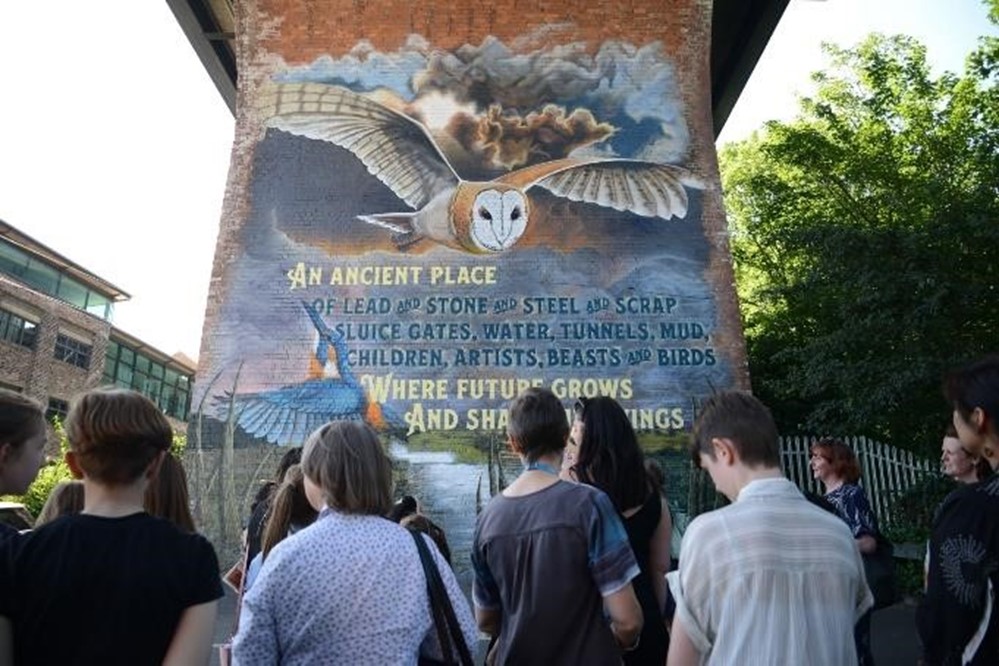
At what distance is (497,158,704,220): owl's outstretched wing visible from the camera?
10156 mm

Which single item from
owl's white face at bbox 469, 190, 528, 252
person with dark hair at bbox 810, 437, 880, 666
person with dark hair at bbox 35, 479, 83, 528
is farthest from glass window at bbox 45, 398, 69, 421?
person with dark hair at bbox 810, 437, 880, 666

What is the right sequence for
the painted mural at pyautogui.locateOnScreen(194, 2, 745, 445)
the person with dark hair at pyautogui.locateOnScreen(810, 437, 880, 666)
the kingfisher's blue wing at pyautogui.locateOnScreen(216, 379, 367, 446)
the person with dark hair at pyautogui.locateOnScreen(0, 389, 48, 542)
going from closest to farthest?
the person with dark hair at pyautogui.locateOnScreen(0, 389, 48, 542), the person with dark hair at pyautogui.locateOnScreen(810, 437, 880, 666), the kingfisher's blue wing at pyautogui.locateOnScreen(216, 379, 367, 446), the painted mural at pyautogui.locateOnScreen(194, 2, 745, 445)

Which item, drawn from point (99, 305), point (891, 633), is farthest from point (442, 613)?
point (99, 305)

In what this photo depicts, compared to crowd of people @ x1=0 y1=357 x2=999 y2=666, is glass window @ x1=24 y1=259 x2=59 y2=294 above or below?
above

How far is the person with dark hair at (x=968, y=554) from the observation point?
2.12 meters

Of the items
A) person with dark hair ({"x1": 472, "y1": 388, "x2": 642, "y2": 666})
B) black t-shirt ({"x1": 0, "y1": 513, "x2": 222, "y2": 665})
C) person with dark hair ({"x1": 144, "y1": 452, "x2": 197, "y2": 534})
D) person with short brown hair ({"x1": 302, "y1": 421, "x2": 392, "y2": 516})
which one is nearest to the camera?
black t-shirt ({"x1": 0, "y1": 513, "x2": 222, "y2": 665})

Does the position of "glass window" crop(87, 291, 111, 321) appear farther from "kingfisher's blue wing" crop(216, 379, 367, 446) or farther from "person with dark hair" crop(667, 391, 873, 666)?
"person with dark hair" crop(667, 391, 873, 666)

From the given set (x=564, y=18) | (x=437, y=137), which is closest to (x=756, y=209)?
(x=564, y=18)

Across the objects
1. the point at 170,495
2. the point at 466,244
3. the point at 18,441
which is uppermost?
the point at 466,244

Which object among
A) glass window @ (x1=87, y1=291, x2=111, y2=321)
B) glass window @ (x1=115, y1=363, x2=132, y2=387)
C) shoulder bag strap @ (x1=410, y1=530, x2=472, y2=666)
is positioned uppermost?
glass window @ (x1=87, y1=291, x2=111, y2=321)

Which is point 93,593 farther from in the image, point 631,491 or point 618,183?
point 618,183

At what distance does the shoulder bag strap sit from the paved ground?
4.16 m

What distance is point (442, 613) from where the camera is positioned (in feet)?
7.21

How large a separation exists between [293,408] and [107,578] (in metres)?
7.77
